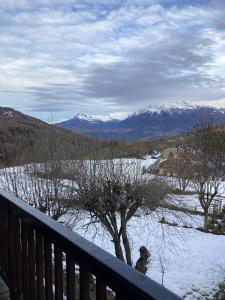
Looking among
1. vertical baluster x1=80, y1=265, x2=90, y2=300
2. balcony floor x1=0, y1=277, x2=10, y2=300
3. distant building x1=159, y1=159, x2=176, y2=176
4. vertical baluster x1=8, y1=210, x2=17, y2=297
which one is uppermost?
vertical baluster x1=80, y1=265, x2=90, y2=300

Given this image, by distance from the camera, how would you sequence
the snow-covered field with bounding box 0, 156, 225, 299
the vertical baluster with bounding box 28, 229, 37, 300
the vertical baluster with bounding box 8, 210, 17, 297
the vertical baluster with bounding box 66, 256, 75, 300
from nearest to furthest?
1. the vertical baluster with bounding box 66, 256, 75, 300
2. the vertical baluster with bounding box 28, 229, 37, 300
3. the vertical baluster with bounding box 8, 210, 17, 297
4. the snow-covered field with bounding box 0, 156, 225, 299

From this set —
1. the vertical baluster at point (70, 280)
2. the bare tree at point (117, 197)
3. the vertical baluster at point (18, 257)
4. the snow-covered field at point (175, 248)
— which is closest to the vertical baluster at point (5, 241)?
the vertical baluster at point (18, 257)

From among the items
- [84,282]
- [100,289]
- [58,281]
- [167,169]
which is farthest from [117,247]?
[167,169]

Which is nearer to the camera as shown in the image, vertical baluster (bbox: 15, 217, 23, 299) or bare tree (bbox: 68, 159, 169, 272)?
vertical baluster (bbox: 15, 217, 23, 299)

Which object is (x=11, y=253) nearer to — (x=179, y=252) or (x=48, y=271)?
(x=48, y=271)

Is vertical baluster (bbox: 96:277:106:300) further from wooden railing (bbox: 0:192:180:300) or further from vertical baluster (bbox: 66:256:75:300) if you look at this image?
vertical baluster (bbox: 66:256:75:300)

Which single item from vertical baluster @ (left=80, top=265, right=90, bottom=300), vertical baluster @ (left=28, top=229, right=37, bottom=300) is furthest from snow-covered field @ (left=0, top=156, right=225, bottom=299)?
vertical baluster @ (left=80, top=265, right=90, bottom=300)

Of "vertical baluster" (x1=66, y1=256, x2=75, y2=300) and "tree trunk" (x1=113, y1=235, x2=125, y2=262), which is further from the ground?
"vertical baluster" (x1=66, y1=256, x2=75, y2=300)

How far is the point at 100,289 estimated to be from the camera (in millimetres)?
1648

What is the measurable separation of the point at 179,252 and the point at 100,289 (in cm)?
1990

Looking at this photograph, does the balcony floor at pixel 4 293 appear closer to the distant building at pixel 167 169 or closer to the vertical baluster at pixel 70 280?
the vertical baluster at pixel 70 280

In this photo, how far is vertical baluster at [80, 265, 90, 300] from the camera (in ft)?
5.84

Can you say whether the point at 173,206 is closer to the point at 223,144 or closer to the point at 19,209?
the point at 223,144

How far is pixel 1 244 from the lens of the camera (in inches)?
130
